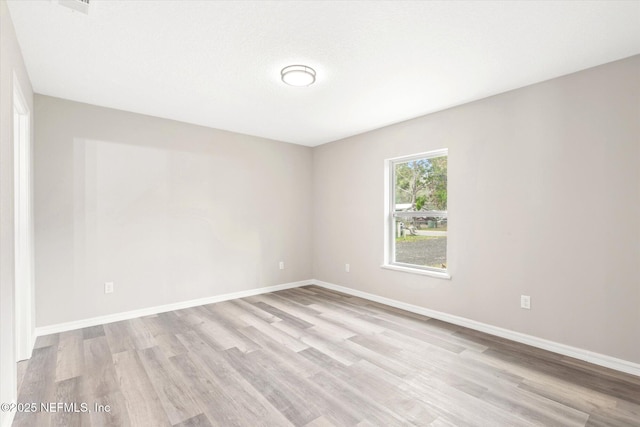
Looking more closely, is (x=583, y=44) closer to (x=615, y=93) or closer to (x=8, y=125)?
(x=615, y=93)

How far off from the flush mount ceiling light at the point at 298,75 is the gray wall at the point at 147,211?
2.08 meters

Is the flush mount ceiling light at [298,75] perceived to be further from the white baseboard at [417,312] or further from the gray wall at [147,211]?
the white baseboard at [417,312]

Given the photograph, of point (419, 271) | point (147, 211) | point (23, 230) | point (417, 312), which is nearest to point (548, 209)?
point (419, 271)

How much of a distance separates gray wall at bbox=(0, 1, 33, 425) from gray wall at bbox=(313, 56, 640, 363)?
369 cm

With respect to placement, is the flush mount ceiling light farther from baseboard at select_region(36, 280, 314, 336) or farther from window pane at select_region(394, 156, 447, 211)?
baseboard at select_region(36, 280, 314, 336)

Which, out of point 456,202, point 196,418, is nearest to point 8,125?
point 196,418

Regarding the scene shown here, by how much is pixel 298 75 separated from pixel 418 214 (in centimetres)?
237

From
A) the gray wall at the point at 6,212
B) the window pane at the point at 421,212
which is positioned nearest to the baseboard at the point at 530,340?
the window pane at the point at 421,212

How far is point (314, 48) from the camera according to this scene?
2.28 meters

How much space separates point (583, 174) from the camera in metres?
2.60

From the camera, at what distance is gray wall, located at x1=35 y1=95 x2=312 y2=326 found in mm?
3234

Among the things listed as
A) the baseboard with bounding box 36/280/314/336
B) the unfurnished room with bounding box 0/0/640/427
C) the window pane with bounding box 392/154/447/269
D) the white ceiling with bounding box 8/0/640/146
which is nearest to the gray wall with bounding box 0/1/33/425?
the unfurnished room with bounding box 0/0/640/427

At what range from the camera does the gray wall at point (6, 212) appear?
5.33ft

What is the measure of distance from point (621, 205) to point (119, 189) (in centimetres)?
494
